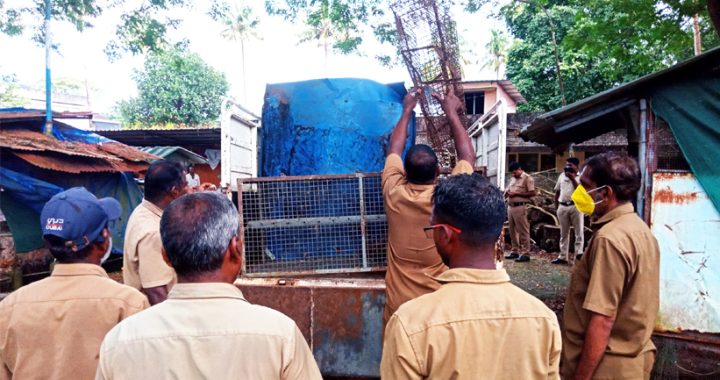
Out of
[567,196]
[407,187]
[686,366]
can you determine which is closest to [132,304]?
[407,187]

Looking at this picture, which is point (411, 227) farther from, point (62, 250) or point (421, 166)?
point (62, 250)

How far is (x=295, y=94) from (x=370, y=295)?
201cm

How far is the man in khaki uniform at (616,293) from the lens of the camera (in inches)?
85.4

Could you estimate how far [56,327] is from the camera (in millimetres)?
1608

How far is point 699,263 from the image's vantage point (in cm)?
410

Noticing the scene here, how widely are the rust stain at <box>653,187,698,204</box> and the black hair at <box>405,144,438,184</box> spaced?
9.08ft

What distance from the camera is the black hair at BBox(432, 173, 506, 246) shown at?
1438 mm

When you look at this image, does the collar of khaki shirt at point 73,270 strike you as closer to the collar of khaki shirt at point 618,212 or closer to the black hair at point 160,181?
the black hair at point 160,181

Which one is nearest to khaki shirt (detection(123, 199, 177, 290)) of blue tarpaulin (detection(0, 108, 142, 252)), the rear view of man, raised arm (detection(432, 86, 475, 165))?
raised arm (detection(432, 86, 475, 165))

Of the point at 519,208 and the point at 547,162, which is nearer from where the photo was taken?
the point at 519,208

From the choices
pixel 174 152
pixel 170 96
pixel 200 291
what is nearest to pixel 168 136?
pixel 174 152

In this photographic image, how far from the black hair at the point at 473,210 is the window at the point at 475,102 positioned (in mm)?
18436

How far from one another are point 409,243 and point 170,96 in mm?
22069

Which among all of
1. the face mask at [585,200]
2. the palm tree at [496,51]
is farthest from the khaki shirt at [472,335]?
the palm tree at [496,51]
